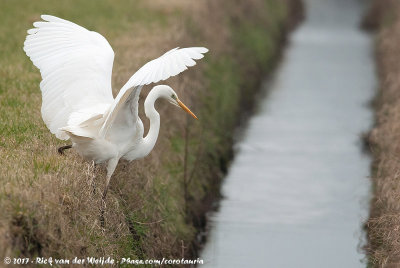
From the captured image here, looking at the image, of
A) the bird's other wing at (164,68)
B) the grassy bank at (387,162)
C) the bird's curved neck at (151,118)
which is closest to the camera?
the bird's other wing at (164,68)

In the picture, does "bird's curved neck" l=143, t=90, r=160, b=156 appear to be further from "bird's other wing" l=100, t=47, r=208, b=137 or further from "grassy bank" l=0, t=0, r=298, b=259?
"bird's other wing" l=100, t=47, r=208, b=137

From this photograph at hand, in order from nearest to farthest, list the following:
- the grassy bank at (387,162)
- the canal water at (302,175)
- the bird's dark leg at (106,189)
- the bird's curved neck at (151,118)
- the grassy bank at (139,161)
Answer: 1. the grassy bank at (139,161)
2. the bird's dark leg at (106,189)
3. the bird's curved neck at (151,118)
4. the grassy bank at (387,162)
5. the canal water at (302,175)

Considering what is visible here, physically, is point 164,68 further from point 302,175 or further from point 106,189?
point 302,175

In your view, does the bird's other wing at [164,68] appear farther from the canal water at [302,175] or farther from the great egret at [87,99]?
the canal water at [302,175]

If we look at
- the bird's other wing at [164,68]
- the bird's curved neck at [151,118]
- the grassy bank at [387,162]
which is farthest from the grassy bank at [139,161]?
the grassy bank at [387,162]

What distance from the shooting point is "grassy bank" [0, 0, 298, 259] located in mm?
5488

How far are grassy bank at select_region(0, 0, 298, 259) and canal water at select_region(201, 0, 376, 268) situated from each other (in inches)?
16.2

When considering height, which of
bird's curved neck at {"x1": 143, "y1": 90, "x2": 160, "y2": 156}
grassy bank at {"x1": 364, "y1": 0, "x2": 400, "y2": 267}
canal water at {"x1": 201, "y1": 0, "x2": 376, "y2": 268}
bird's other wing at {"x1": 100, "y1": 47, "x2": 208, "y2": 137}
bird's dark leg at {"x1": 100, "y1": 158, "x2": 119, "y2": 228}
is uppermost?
bird's other wing at {"x1": 100, "y1": 47, "x2": 208, "y2": 137}

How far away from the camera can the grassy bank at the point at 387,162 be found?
6.80 metres

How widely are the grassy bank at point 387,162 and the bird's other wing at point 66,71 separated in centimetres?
269

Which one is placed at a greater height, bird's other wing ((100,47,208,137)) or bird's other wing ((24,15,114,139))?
bird's other wing ((100,47,208,137))

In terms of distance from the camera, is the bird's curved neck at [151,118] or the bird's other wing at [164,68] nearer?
the bird's other wing at [164,68]

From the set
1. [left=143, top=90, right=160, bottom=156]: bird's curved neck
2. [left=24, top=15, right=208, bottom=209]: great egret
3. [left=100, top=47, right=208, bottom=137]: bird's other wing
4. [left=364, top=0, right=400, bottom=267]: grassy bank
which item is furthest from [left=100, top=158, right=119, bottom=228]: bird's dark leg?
[left=364, top=0, right=400, bottom=267]: grassy bank

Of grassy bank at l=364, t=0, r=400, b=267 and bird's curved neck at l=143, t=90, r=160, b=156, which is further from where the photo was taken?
grassy bank at l=364, t=0, r=400, b=267
